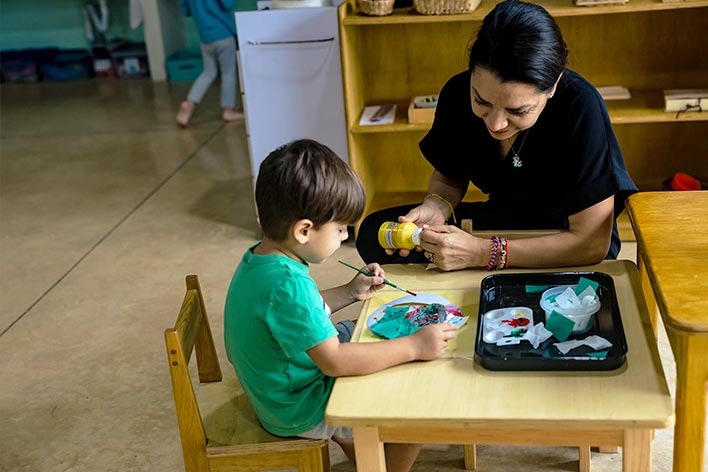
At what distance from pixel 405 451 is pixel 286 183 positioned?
1.96 ft

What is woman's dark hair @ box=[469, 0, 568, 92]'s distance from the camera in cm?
174

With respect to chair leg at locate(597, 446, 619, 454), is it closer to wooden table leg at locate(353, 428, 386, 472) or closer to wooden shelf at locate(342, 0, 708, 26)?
wooden table leg at locate(353, 428, 386, 472)

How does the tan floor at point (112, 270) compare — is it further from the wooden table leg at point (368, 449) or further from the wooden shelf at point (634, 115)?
the wooden table leg at point (368, 449)

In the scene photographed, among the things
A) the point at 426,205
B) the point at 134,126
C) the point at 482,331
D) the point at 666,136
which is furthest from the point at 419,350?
the point at 134,126

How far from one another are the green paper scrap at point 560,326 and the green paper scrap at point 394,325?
0.77 feet

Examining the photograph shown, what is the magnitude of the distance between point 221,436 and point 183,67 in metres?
5.41

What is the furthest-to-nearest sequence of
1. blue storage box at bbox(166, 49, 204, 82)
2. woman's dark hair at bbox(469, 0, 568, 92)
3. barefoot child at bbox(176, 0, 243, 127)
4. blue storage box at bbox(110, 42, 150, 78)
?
blue storage box at bbox(110, 42, 150, 78)
blue storage box at bbox(166, 49, 204, 82)
barefoot child at bbox(176, 0, 243, 127)
woman's dark hair at bbox(469, 0, 568, 92)

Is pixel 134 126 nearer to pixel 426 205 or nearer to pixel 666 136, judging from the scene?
pixel 666 136

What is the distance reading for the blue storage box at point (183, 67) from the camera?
6.77m

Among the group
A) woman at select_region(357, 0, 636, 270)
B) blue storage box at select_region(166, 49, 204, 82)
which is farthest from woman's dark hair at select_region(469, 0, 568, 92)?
blue storage box at select_region(166, 49, 204, 82)

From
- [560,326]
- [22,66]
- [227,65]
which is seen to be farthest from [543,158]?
[22,66]

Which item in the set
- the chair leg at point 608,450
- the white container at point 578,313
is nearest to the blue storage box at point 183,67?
the chair leg at point 608,450

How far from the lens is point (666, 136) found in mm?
3553

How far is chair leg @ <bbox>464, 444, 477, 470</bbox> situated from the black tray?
57cm
